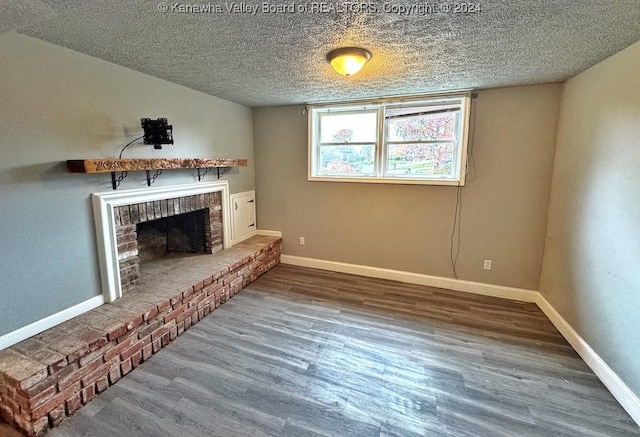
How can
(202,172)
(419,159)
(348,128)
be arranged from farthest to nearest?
(348,128), (419,159), (202,172)

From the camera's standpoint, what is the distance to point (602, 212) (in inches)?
81.4

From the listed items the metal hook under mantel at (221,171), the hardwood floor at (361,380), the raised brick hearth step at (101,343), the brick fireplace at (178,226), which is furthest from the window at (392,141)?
the raised brick hearth step at (101,343)

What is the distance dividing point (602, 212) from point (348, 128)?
8.48 feet

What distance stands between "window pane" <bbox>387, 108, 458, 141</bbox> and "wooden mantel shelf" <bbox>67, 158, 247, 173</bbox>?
2.04m

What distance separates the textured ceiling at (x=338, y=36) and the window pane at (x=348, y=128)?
35.3 inches

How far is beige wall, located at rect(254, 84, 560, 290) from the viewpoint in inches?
113

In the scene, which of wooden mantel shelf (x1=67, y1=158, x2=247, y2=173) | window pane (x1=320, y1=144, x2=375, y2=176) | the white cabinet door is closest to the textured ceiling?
wooden mantel shelf (x1=67, y1=158, x2=247, y2=173)

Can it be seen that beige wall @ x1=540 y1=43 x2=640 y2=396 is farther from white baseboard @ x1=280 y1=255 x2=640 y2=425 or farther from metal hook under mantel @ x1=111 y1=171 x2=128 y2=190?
metal hook under mantel @ x1=111 y1=171 x2=128 y2=190

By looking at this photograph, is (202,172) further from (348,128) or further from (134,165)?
(348,128)

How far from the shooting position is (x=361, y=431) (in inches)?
61.6

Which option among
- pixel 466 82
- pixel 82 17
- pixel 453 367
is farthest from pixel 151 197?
pixel 466 82

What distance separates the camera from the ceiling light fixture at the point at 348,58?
1.92 meters

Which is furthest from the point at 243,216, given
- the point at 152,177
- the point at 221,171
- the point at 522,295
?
the point at 522,295

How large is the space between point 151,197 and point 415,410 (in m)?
2.66
